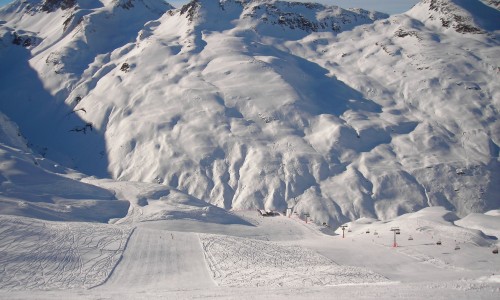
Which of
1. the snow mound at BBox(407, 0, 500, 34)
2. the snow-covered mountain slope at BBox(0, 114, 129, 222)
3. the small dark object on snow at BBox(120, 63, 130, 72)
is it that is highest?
the snow mound at BBox(407, 0, 500, 34)

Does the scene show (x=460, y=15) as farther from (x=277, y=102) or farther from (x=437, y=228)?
(x=437, y=228)

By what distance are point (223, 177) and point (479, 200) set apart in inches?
2001

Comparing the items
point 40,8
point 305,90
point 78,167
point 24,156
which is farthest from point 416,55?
point 40,8

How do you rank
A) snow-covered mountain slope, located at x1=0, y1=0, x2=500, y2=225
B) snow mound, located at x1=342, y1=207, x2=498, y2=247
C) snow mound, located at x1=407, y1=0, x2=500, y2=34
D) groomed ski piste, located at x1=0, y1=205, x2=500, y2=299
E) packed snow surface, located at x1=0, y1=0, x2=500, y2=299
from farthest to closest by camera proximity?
snow mound, located at x1=407, y1=0, x2=500, y2=34 < snow-covered mountain slope, located at x1=0, y1=0, x2=500, y2=225 < snow mound, located at x1=342, y1=207, x2=498, y2=247 < packed snow surface, located at x1=0, y1=0, x2=500, y2=299 < groomed ski piste, located at x1=0, y1=205, x2=500, y2=299

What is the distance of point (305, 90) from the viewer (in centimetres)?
12625

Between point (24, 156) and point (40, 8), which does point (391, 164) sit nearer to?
point (24, 156)

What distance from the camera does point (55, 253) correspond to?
43.8 meters

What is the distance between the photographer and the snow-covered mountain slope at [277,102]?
102 m

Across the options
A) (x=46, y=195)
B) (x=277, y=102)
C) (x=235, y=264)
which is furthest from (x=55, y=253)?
(x=277, y=102)

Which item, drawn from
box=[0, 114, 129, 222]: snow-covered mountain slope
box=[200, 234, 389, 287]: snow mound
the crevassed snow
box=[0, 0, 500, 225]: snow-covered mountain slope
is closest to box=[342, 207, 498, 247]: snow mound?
box=[200, 234, 389, 287]: snow mound

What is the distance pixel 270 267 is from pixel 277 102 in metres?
78.9

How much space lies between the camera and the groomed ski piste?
31.1 meters

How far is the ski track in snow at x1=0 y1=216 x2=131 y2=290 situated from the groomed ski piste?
0.26 ft

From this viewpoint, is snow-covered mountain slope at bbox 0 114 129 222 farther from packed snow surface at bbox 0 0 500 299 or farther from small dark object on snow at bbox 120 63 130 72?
small dark object on snow at bbox 120 63 130 72
